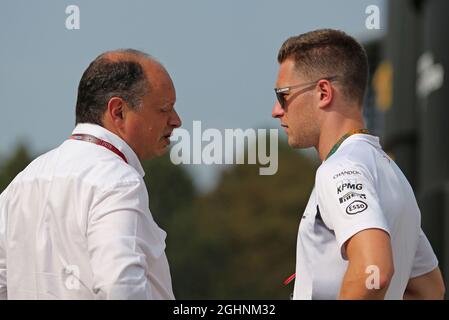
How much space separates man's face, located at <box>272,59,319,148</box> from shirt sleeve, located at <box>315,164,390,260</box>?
1.19 ft

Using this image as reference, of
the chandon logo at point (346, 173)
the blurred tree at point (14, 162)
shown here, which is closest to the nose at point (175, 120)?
the chandon logo at point (346, 173)

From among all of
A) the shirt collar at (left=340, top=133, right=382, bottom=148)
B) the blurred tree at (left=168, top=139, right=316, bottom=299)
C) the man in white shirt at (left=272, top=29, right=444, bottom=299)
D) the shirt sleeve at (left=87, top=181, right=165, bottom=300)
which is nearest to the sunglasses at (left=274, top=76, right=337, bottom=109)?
the man in white shirt at (left=272, top=29, right=444, bottom=299)

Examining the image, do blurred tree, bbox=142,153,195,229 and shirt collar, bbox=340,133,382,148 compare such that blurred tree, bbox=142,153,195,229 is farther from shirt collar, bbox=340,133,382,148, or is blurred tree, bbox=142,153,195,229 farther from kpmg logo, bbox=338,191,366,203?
kpmg logo, bbox=338,191,366,203

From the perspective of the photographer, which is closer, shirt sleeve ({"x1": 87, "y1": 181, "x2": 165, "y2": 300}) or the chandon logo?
shirt sleeve ({"x1": 87, "y1": 181, "x2": 165, "y2": 300})

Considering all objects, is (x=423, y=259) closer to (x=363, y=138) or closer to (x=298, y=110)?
(x=363, y=138)

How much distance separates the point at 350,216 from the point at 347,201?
0.06 meters

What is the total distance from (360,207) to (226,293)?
53.6 m

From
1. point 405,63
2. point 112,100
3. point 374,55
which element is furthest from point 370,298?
point 374,55

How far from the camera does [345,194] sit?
382cm

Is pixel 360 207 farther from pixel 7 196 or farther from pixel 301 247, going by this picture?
pixel 7 196

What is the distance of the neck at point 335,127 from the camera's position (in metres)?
4.24

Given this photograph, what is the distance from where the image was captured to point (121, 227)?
3.67m

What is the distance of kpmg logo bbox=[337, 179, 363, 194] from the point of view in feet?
12.5

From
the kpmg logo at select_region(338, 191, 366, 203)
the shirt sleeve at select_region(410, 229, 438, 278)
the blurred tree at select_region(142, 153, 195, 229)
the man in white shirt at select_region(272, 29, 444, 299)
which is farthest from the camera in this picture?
the blurred tree at select_region(142, 153, 195, 229)
